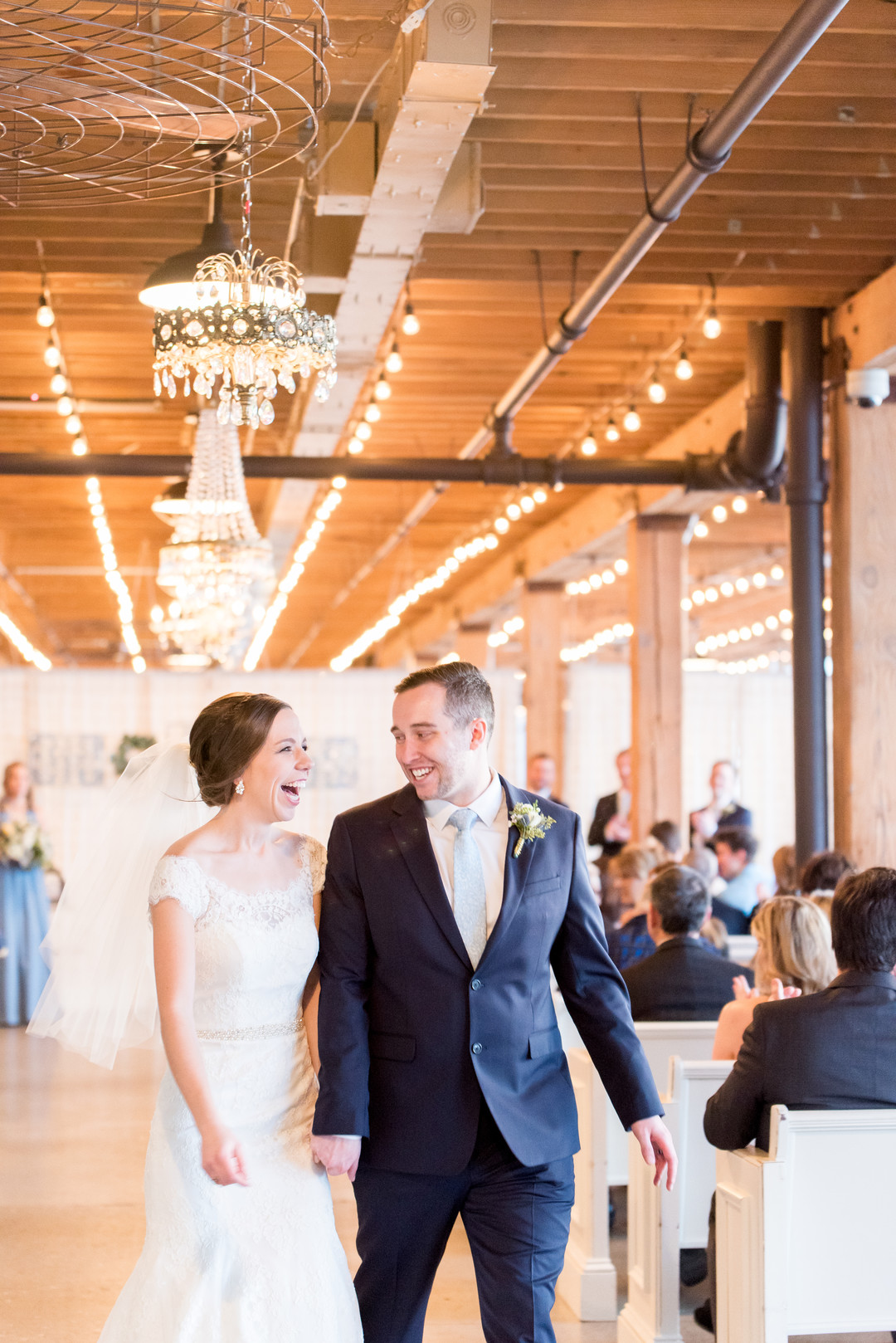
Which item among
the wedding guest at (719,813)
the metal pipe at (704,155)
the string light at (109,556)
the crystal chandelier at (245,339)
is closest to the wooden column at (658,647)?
the wedding guest at (719,813)

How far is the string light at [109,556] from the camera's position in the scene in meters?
11.4

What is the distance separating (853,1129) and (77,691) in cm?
937

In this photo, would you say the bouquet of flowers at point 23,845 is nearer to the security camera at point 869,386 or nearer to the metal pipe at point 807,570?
the metal pipe at point 807,570

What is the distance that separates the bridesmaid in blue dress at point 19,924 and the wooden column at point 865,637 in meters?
5.82

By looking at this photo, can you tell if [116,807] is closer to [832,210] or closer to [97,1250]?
[97,1250]

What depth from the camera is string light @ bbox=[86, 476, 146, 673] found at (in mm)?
11438

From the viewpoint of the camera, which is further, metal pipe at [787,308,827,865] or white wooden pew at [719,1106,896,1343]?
metal pipe at [787,308,827,865]

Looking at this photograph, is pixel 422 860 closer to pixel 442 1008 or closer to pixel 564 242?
pixel 442 1008

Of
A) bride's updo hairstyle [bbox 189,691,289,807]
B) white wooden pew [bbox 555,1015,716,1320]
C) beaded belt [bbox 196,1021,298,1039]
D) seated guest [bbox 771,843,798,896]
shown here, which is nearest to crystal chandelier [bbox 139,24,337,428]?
bride's updo hairstyle [bbox 189,691,289,807]

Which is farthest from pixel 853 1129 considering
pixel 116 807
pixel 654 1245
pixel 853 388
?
pixel 853 388

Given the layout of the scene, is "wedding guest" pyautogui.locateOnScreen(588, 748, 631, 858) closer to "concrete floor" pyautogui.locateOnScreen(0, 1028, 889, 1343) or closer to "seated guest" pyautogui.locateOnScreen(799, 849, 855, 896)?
"concrete floor" pyautogui.locateOnScreen(0, 1028, 889, 1343)

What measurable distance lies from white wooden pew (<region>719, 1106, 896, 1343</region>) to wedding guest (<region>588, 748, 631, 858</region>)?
7360 millimetres

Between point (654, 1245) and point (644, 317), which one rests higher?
point (644, 317)

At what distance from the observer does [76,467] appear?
8.64 metres
